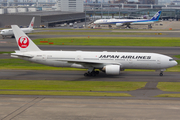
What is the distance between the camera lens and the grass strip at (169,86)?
96.6ft

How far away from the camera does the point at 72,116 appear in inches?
811

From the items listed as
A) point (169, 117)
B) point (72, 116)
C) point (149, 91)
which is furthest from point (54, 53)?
point (169, 117)

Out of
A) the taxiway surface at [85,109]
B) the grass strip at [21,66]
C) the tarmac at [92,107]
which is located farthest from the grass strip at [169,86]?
the grass strip at [21,66]

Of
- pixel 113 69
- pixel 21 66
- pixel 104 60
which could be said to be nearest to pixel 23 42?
pixel 21 66

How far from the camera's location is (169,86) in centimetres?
3091

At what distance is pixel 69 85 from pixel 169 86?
42.2 feet

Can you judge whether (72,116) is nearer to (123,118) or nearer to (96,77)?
(123,118)

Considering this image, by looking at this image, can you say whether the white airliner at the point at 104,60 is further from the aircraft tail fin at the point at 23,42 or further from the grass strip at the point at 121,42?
the grass strip at the point at 121,42

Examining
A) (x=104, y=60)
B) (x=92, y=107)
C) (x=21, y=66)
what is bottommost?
(x=92, y=107)

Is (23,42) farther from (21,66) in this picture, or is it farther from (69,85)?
(69,85)

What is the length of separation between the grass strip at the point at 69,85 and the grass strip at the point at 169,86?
226 centimetres

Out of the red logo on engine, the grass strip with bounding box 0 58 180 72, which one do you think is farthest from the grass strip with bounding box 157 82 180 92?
the red logo on engine

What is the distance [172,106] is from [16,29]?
26058 mm

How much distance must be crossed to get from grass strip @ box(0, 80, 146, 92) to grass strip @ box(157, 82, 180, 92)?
7.41 ft
